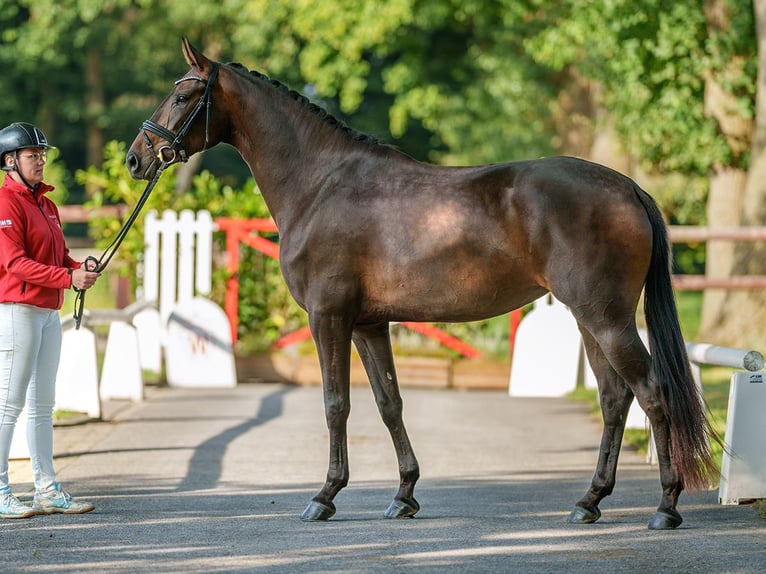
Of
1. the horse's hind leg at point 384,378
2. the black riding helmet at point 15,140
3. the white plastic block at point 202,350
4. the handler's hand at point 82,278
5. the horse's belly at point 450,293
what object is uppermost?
the black riding helmet at point 15,140

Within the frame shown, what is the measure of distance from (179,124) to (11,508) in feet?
7.42

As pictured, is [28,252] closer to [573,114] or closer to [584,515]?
[584,515]

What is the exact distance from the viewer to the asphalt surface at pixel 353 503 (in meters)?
6.05

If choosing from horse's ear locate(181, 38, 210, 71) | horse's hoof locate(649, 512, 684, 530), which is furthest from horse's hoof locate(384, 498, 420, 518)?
horse's ear locate(181, 38, 210, 71)

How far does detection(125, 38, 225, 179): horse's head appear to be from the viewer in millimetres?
7406

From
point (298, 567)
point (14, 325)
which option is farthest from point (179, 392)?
point (298, 567)

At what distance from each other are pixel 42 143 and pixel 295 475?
2.88 meters

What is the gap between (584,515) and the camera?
702 centimetres

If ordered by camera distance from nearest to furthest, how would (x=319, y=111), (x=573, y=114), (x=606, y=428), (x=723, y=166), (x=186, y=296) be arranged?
(x=606, y=428) < (x=319, y=111) < (x=186, y=296) < (x=723, y=166) < (x=573, y=114)

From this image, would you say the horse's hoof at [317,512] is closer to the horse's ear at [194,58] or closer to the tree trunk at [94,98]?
the horse's ear at [194,58]

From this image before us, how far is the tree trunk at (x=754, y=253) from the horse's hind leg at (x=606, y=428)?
394 inches

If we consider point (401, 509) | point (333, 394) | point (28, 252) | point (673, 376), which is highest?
point (28, 252)

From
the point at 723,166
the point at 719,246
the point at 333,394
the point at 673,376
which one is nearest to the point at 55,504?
the point at 333,394

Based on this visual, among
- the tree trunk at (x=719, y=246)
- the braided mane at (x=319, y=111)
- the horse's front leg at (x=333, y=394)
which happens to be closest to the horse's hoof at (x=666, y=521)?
the horse's front leg at (x=333, y=394)
